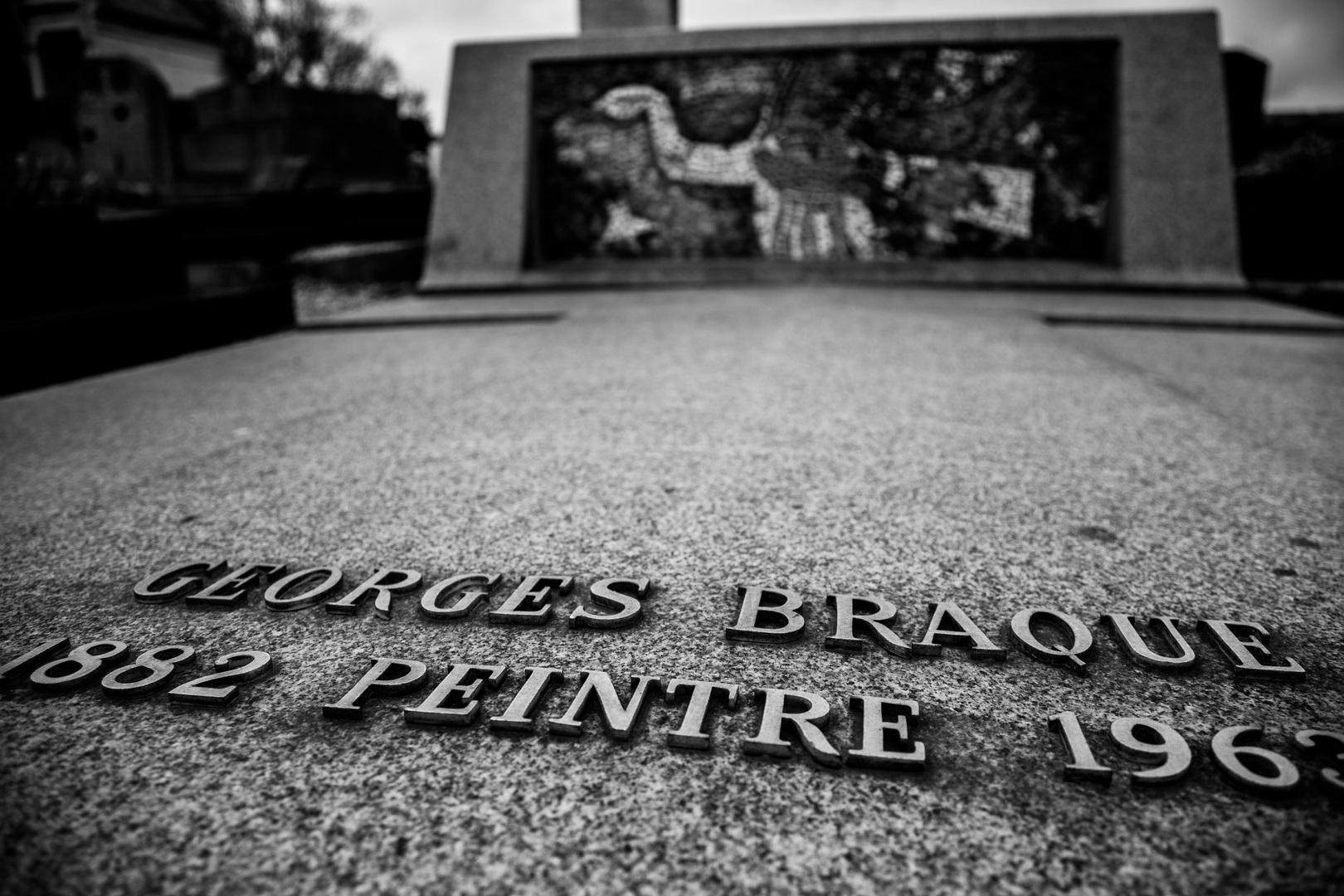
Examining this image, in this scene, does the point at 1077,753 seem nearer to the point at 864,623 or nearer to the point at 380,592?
the point at 864,623

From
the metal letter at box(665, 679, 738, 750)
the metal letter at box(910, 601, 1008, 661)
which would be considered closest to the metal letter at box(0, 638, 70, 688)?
the metal letter at box(665, 679, 738, 750)

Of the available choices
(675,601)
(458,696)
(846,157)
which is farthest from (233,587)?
(846,157)

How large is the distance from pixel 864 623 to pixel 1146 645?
553mm

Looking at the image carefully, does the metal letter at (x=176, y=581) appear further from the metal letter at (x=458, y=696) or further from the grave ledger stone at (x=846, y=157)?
the grave ledger stone at (x=846, y=157)

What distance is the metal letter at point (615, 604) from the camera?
1.85 meters

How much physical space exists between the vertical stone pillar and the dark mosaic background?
6.30 ft

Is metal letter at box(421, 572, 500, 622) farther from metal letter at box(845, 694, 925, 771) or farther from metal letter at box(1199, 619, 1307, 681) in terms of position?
metal letter at box(1199, 619, 1307, 681)

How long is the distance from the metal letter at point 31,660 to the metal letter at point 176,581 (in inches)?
8.4

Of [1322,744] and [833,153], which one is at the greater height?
[833,153]

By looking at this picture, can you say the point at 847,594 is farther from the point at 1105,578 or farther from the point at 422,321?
the point at 422,321

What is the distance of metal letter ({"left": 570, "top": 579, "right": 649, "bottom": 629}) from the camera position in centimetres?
185

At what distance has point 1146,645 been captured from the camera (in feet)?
5.79

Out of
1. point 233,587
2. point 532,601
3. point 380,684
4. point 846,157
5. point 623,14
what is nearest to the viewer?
point 380,684

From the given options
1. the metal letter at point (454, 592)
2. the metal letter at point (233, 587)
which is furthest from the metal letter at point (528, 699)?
the metal letter at point (233, 587)
